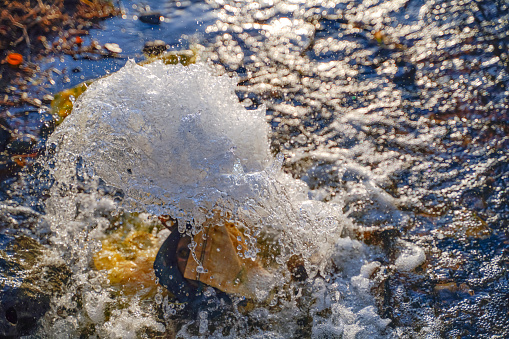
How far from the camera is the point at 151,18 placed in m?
4.83

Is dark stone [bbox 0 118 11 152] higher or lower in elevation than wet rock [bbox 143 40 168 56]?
lower

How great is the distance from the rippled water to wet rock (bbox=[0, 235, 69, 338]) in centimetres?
11

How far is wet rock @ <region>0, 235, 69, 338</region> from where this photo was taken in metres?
2.52

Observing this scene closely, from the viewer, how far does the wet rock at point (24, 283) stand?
2.52 metres

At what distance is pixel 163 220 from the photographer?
3002 mm

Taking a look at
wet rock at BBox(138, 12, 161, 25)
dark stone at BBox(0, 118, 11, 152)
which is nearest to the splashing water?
dark stone at BBox(0, 118, 11, 152)

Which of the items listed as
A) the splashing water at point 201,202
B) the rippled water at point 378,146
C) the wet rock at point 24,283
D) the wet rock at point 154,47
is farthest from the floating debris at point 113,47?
the wet rock at point 24,283

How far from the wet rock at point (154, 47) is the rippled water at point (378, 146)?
0.11 meters

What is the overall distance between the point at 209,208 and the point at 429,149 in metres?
2.10

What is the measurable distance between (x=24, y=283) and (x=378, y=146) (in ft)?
10.1

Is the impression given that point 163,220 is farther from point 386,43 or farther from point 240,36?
point 386,43

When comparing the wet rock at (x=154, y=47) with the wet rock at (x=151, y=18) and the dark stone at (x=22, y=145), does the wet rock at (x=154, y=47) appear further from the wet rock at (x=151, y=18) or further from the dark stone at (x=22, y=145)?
the dark stone at (x=22, y=145)

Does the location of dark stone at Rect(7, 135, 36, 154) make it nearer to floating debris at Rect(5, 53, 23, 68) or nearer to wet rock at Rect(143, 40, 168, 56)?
floating debris at Rect(5, 53, 23, 68)

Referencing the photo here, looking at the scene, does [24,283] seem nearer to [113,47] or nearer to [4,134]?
[4,134]
